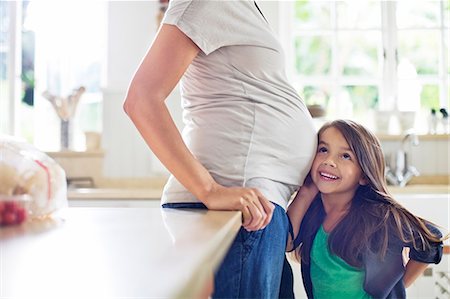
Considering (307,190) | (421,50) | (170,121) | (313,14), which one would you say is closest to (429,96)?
(421,50)

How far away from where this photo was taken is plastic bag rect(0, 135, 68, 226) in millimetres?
587

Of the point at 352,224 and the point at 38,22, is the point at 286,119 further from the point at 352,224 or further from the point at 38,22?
the point at 38,22

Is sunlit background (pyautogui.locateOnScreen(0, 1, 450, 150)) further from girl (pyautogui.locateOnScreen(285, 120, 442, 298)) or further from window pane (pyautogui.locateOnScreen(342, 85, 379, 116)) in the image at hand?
girl (pyautogui.locateOnScreen(285, 120, 442, 298))

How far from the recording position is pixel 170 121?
881 millimetres

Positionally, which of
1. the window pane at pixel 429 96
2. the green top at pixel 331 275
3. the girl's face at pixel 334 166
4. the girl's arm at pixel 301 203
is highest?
the window pane at pixel 429 96

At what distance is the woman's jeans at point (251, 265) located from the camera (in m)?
0.84

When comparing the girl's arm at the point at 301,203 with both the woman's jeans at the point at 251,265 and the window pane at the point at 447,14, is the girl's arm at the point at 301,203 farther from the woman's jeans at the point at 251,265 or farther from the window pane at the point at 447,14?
the window pane at the point at 447,14

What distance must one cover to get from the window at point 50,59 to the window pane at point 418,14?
1.75m

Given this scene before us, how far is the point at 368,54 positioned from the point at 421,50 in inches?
11.8

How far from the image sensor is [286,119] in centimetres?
99

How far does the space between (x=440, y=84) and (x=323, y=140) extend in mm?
2216

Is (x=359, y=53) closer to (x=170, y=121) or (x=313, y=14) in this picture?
(x=313, y=14)

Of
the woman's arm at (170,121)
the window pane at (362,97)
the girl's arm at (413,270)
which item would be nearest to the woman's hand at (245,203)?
the woman's arm at (170,121)

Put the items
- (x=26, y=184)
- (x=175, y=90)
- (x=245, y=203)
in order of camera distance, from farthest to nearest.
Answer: (x=175, y=90) < (x=245, y=203) < (x=26, y=184)
